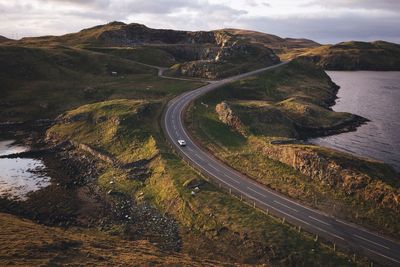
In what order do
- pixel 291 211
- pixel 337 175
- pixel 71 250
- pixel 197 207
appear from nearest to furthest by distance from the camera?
pixel 71 250 < pixel 291 211 < pixel 197 207 < pixel 337 175

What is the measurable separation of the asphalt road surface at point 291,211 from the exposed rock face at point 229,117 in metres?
12.9

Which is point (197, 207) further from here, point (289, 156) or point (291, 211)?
point (289, 156)

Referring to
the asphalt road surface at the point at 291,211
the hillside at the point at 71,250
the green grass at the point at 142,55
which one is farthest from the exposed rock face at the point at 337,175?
the green grass at the point at 142,55

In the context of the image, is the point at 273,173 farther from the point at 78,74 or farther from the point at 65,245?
the point at 78,74

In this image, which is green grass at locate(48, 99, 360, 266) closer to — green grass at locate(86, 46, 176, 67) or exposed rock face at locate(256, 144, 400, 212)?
exposed rock face at locate(256, 144, 400, 212)

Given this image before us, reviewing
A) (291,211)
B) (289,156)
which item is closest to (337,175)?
(289,156)

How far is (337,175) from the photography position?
215 feet

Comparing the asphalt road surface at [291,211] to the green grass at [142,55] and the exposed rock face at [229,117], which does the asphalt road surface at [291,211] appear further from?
the green grass at [142,55]

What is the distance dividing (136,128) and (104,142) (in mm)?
8829

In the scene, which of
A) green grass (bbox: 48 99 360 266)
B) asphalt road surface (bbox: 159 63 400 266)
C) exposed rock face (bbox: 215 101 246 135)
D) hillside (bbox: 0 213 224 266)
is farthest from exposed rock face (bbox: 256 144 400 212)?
hillside (bbox: 0 213 224 266)

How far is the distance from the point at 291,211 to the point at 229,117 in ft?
146

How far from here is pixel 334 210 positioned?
6022cm

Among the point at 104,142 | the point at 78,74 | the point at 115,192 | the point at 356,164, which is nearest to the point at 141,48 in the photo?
the point at 78,74

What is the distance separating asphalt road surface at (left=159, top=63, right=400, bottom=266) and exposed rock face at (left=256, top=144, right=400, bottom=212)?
7.19 metres
